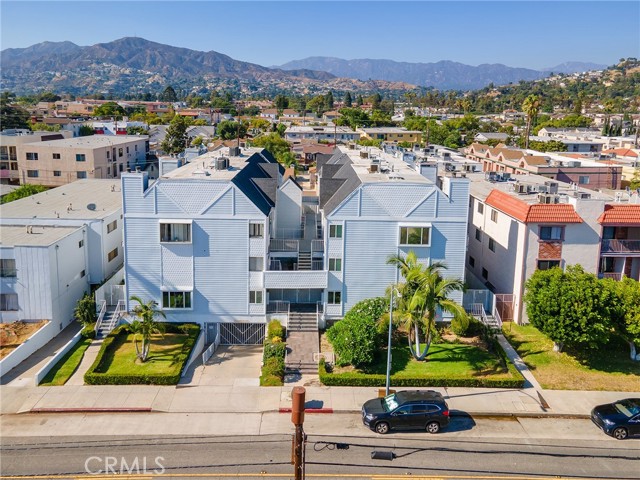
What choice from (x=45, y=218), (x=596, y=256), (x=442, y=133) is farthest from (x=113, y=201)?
(x=442, y=133)

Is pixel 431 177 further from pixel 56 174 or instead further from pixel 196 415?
pixel 56 174

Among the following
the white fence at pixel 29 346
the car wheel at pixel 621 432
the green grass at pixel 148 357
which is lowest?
the car wheel at pixel 621 432

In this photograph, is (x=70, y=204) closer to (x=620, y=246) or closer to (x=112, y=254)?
(x=112, y=254)

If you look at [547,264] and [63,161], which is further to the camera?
[63,161]

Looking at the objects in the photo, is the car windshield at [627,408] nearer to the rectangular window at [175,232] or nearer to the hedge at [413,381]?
the hedge at [413,381]

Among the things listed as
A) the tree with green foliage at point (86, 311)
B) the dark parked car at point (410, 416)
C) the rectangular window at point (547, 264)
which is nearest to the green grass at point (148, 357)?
the tree with green foliage at point (86, 311)

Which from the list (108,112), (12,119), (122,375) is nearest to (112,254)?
(122,375)
